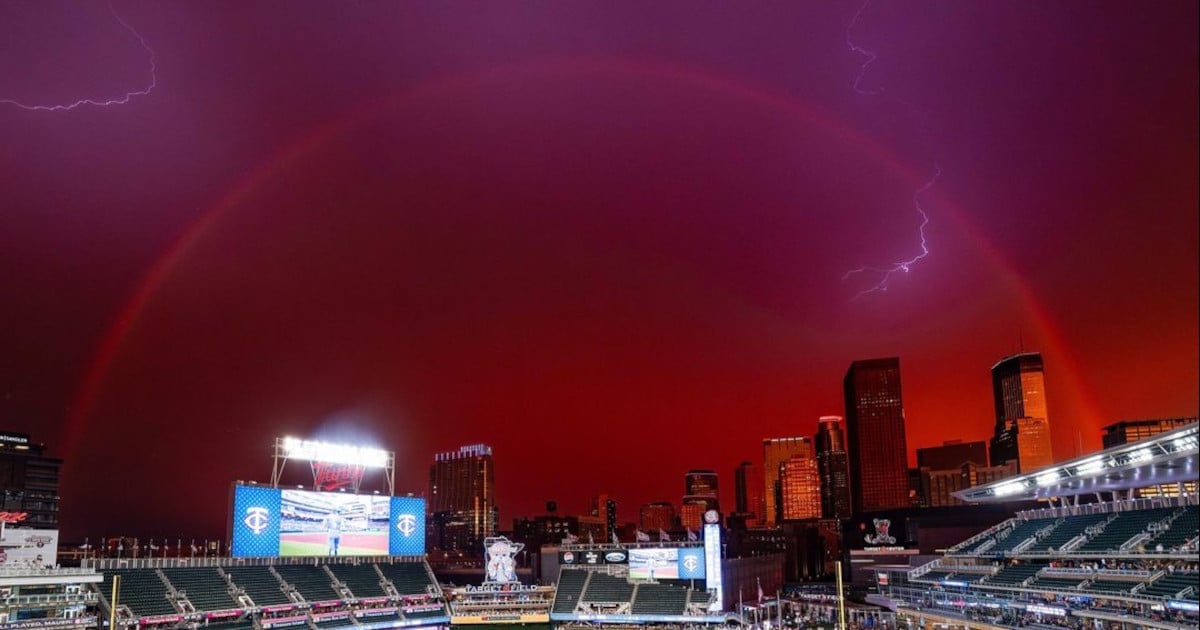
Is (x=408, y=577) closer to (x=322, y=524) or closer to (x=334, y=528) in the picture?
(x=334, y=528)

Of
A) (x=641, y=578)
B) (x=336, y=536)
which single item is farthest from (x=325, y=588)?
(x=641, y=578)

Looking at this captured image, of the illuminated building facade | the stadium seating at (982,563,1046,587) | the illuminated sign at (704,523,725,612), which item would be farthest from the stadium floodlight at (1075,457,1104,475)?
the illuminated building facade

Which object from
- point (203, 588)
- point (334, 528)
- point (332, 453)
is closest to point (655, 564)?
point (334, 528)

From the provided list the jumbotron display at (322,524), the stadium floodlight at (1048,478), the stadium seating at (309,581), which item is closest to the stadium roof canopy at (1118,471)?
the stadium floodlight at (1048,478)

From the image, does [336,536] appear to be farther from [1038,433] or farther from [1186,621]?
[1038,433]

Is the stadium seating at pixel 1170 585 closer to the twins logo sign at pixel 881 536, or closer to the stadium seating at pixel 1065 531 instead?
the stadium seating at pixel 1065 531
